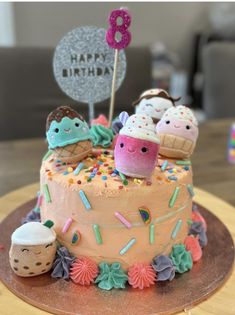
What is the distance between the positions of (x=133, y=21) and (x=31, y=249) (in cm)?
317

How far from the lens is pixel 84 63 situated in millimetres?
1250

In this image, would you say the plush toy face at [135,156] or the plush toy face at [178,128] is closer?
the plush toy face at [135,156]

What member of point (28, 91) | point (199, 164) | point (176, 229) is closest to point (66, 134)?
point (176, 229)

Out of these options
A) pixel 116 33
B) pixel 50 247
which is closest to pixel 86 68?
pixel 116 33

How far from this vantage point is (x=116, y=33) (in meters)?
1.14

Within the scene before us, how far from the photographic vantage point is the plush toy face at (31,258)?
983 millimetres

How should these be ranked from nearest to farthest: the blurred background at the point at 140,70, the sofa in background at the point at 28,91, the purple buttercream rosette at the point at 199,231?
the purple buttercream rosette at the point at 199,231, the blurred background at the point at 140,70, the sofa in background at the point at 28,91

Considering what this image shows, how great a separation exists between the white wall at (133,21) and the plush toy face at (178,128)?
2491 millimetres

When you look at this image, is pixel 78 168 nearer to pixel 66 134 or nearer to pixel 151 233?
pixel 66 134

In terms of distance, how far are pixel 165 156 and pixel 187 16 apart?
3.23m

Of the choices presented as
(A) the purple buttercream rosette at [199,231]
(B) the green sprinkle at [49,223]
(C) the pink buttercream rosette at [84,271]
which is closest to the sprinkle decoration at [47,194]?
(B) the green sprinkle at [49,223]

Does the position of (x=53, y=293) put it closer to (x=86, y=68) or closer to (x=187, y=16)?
(x=86, y=68)

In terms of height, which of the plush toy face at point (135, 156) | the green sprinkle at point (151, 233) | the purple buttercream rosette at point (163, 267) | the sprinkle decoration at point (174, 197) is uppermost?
the plush toy face at point (135, 156)

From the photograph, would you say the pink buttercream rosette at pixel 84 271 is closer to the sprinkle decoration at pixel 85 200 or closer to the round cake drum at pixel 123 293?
the round cake drum at pixel 123 293
